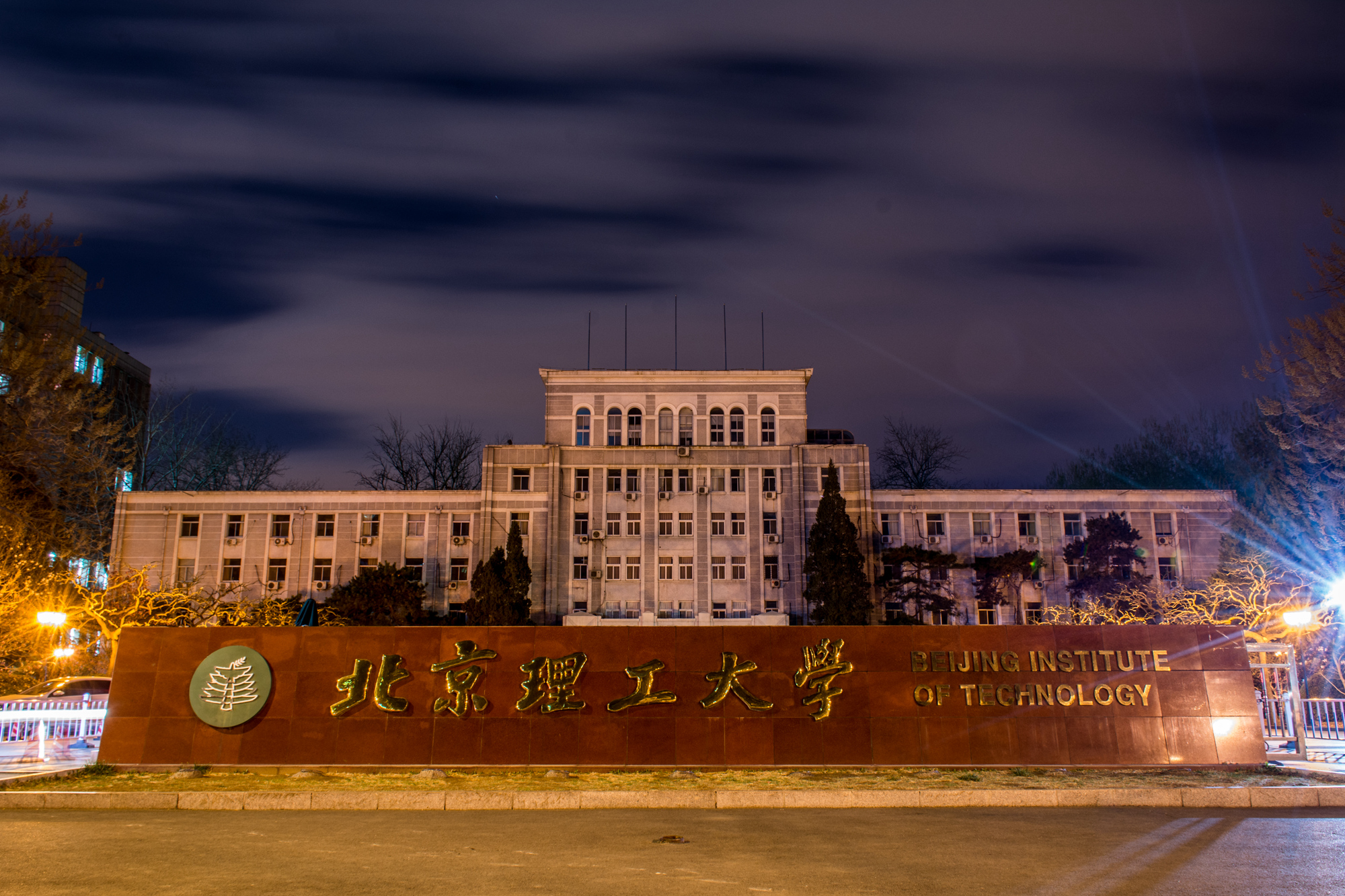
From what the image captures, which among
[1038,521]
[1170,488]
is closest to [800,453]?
[1038,521]

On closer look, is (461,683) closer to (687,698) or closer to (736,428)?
(687,698)

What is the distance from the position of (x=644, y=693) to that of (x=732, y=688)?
1176mm

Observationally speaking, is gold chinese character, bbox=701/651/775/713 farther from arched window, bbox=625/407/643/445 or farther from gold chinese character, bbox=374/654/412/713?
arched window, bbox=625/407/643/445

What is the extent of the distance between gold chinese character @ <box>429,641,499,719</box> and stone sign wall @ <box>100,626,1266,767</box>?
0.02 m

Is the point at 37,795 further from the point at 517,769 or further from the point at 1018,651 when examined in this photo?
the point at 1018,651

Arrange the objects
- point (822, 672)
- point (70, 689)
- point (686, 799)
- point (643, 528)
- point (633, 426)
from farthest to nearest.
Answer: point (633, 426) → point (643, 528) → point (70, 689) → point (822, 672) → point (686, 799)

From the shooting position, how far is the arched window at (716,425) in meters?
46.5

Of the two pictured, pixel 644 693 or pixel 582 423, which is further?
pixel 582 423

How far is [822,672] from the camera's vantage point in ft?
40.7

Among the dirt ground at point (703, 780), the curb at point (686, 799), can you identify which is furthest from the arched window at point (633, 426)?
the curb at point (686, 799)

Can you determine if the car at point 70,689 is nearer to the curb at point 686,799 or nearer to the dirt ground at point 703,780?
the dirt ground at point 703,780

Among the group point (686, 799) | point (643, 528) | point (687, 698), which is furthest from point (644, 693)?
point (643, 528)

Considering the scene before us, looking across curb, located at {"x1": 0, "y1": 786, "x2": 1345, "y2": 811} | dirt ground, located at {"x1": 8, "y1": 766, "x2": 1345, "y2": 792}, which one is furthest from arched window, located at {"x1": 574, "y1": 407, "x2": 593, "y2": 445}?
curb, located at {"x1": 0, "y1": 786, "x2": 1345, "y2": 811}

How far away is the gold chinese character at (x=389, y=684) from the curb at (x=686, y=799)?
87.9 inches
